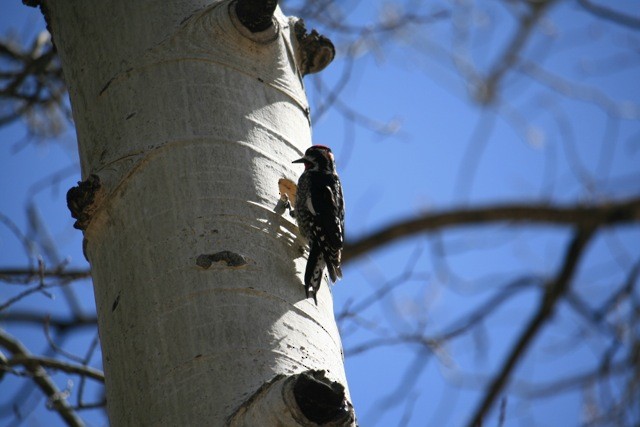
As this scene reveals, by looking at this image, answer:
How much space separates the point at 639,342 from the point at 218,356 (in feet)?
5.56

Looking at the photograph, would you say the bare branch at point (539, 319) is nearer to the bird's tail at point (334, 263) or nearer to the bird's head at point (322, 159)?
the bird's tail at point (334, 263)

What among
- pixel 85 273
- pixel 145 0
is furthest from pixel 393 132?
pixel 145 0

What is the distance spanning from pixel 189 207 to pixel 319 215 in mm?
1171

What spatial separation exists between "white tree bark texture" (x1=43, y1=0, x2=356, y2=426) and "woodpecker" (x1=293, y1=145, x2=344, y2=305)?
0.09 metres

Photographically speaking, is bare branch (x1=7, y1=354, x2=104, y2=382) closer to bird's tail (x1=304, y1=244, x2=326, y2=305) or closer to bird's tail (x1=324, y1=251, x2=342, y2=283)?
bird's tail (x1=324, y1=251, x2=342, y2=283)

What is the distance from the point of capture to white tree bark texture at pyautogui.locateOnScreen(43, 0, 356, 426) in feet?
Result: 5.55

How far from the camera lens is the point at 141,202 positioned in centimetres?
193

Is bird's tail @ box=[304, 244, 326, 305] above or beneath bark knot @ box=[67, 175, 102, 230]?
beneath

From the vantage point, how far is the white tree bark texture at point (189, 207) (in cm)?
169

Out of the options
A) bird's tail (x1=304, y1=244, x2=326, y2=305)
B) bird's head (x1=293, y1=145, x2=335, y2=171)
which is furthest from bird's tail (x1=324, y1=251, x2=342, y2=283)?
bird's head (x1=293, y1=145, x2=335, y2=171)

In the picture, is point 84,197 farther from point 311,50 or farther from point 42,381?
point 42,381

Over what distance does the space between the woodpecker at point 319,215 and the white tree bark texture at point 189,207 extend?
86mm

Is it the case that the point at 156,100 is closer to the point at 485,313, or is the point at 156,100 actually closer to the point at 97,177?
the point at 97,177

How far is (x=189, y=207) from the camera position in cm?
191
